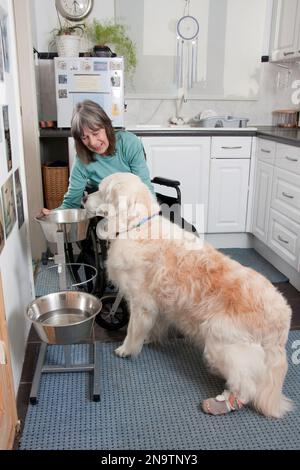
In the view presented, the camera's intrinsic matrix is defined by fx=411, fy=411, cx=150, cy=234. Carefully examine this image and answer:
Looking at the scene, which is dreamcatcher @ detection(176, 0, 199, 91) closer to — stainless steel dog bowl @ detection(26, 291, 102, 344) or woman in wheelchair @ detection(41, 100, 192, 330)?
woman in wheelchair @ detection(41, 100, 192, 330)

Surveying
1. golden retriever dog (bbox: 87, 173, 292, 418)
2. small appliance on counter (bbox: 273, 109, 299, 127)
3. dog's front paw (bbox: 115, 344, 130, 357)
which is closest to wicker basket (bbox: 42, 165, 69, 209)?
golden retriever dog (bbox: 87, 173, 292, 418)

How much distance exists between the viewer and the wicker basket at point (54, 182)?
10.7 ft

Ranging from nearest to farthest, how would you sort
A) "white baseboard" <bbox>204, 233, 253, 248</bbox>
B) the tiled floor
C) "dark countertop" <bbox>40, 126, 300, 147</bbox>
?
the tiled floor
"dark countertop" <bbox>40, 126, 300, 147</bbox>
"white baseboard" <bbox>204, 233, 253, 248</bbox>

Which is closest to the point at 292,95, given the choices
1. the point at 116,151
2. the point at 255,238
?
the point at 255,238

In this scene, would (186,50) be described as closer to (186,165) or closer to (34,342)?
(186,165)

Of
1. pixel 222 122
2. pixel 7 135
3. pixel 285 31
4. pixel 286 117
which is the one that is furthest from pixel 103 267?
pixel 285 31

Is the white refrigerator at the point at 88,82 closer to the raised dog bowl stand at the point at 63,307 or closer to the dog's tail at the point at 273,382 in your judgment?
the raised dog bowl stand at the point at 63,307

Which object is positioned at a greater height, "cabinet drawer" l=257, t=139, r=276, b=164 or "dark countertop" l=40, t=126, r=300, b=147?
"dark countertop" l=40, t=126, r=300, b=147

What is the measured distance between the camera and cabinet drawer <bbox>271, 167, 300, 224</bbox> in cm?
278

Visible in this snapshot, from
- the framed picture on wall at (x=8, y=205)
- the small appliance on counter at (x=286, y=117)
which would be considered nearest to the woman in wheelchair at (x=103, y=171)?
the framed picture on wall at (x=8, y=205)

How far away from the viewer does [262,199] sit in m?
3.35

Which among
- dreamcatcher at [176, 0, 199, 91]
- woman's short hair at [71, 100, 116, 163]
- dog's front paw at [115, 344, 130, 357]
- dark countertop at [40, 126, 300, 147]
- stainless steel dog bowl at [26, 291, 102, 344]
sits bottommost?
dog's front paw at [115, 344, 130, 357]

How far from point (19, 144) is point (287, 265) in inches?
80.9

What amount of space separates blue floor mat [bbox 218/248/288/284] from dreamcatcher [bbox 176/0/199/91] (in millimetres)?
1635
